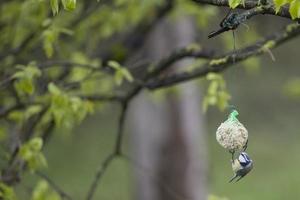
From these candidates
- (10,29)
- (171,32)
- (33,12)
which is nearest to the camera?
(33,12)

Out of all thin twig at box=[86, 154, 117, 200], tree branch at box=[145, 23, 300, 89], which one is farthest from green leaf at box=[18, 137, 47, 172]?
tree branch at box=[145, 23, 300, 89]

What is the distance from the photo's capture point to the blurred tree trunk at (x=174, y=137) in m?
7.27

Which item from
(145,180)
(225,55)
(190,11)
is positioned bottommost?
(145,180)

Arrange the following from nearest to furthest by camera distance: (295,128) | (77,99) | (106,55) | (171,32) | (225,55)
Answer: (225,55) → (77,99) → (106,55) → (171,32) → (295,128)

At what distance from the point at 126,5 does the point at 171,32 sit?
1946 millimetres

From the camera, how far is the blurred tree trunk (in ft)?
23.9

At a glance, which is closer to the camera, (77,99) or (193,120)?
(77,99)

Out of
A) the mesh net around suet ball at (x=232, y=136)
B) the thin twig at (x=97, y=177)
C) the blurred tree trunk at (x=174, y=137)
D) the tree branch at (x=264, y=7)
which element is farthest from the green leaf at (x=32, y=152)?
the blurred tree trunk at (x=174, y=137)

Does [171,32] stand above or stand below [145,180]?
above

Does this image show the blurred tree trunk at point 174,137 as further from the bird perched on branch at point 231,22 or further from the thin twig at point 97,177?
the bird perched on branch at point 231,22

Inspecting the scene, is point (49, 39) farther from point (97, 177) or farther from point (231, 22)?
point (231, 22)

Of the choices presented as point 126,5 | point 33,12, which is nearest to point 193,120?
point 126,5

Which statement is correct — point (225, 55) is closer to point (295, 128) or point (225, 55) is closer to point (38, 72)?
point (38, 72)

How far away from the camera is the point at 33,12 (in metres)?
4.69
